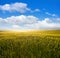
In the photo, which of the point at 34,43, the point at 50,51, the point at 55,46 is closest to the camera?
the point at 50,51

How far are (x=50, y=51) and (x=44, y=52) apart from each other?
319 mm

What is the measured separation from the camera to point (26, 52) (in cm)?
1009

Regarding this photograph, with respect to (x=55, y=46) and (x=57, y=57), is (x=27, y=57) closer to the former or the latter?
(x=57, y=57)

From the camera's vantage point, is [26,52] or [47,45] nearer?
[26,52]

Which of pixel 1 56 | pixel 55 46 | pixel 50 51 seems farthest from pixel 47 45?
pixel 1 56

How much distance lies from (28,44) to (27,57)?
2087 mm

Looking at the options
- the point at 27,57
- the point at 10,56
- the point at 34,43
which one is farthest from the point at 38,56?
the point at 34,43

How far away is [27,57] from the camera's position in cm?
948

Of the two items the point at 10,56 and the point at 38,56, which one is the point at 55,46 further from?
the point at 10,56

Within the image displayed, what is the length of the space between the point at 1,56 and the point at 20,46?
6.68 feet

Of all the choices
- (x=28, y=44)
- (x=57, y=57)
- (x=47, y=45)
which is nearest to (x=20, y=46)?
(x=28, y=44)

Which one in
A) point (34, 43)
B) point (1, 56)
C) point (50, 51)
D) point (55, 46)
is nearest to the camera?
point (1, 56)

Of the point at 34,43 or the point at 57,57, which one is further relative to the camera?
the point at 34,43

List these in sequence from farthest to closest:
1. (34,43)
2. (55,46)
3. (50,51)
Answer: (34,43) < (55,46) < (50,51)
